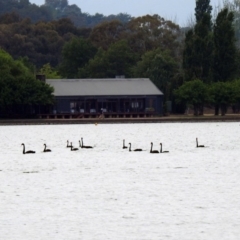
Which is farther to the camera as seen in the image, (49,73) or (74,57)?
(74,57)

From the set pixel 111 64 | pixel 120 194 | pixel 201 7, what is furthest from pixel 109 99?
pixel 120 194

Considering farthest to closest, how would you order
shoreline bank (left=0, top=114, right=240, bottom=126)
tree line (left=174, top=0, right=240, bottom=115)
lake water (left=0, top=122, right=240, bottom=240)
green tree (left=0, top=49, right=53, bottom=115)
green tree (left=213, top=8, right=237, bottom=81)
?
green tree (left=213, top=8, right=237, bottom=81) < tree line (left=174, top=0, right=240, bottom=115) < green tree (left=0, top=49, right=53, bottom=115) < shoreline bank (left=0, top=114, right=240, bottom=126) < lake water (left=0, top=122, right=240, bottom=240)

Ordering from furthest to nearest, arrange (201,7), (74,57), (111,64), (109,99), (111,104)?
(74,57) < (111,64) < (201,7) < (111,104) < (109,99)

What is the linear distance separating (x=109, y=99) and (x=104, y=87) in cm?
238

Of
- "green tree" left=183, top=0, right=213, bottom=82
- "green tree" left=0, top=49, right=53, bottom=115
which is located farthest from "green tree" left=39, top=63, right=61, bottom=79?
"green tree" left=183, top=0, right=213, bottom=82

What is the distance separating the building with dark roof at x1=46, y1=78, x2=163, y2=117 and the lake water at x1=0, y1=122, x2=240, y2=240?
43.7 metres

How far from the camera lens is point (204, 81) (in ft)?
336

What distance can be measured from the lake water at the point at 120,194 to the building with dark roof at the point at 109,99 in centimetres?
4365

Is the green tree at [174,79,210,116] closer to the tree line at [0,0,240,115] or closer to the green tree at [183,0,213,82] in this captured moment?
the tree line at [0,0,240,115]

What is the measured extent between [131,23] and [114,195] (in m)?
124

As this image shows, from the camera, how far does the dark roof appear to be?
4003 inches

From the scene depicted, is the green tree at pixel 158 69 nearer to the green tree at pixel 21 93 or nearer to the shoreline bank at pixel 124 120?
the shoreline bank at pixel 124 120

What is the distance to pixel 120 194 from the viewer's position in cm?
3177

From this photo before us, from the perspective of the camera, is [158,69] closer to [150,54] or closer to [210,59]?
[150,54]
